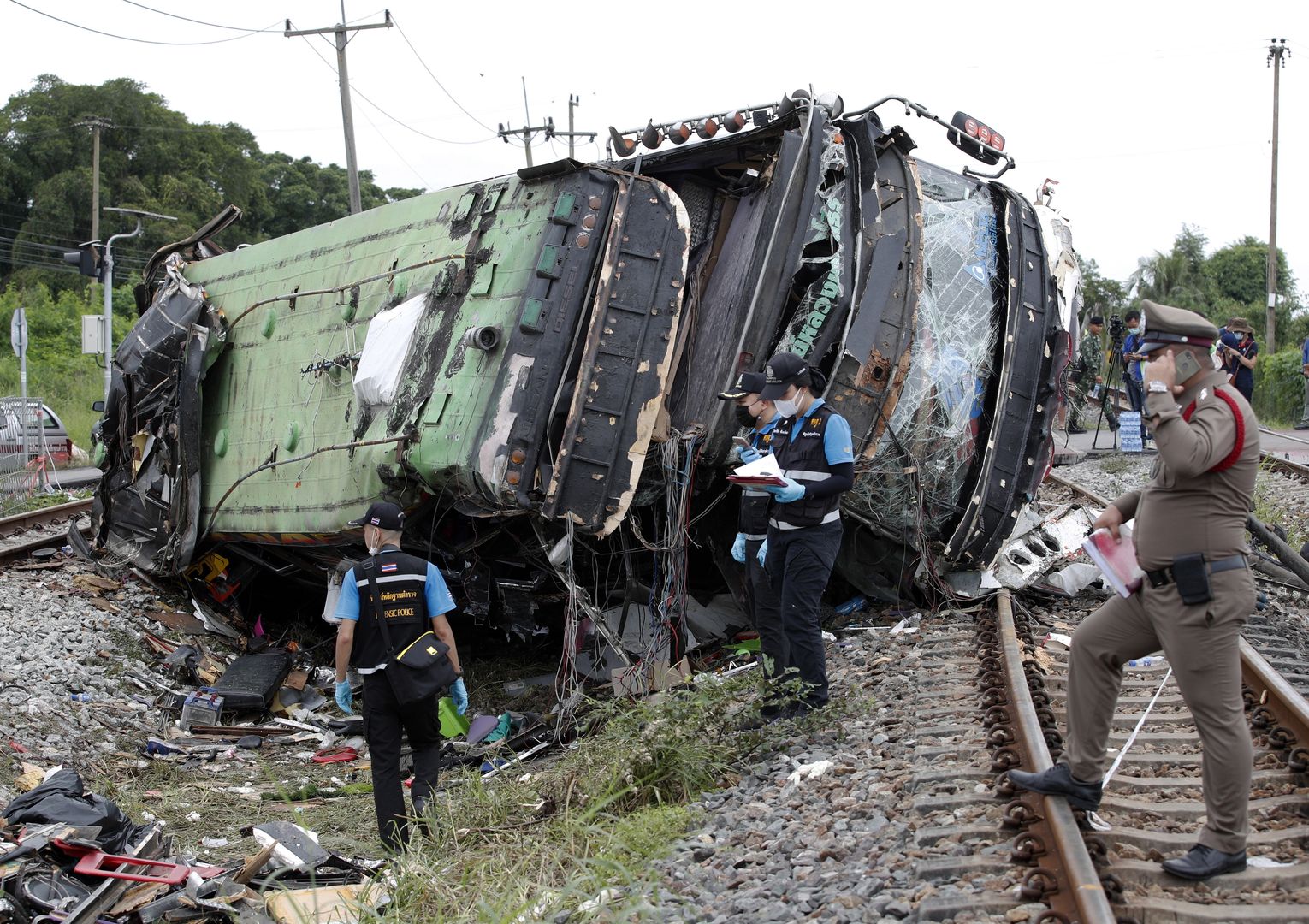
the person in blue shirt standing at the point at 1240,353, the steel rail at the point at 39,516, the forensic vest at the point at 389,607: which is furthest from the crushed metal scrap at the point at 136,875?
A: the person in blue shirt standing at the point at 1240,353

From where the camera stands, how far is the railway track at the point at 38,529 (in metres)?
11.6

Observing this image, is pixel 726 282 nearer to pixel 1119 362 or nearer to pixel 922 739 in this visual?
pixel 922 739

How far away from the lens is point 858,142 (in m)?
7.71

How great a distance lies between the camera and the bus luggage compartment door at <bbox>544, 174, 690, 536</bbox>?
699cm

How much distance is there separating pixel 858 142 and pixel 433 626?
427 cm

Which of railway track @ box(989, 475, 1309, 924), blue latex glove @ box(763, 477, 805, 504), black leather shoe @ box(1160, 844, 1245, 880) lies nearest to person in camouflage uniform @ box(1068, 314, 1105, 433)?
railway track @ box(989, 475, 1309, 924)

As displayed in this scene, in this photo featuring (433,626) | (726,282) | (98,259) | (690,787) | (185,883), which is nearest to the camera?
(185,883)

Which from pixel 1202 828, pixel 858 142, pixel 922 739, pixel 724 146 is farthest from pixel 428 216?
pixel 1202 828

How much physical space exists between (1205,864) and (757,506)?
3.11 metres

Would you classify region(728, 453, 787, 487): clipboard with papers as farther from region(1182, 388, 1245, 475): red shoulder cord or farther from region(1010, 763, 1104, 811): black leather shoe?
region(1182, 388, 1245, 475): red shoulder cord

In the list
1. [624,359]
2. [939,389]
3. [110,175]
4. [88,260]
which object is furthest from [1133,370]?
[110,175]

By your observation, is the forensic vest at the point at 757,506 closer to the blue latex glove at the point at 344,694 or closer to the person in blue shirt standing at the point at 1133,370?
the blue latex glove at the point at 344,694

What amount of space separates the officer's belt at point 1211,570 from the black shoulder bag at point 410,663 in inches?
120

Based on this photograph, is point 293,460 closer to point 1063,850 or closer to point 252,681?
point 252,681
